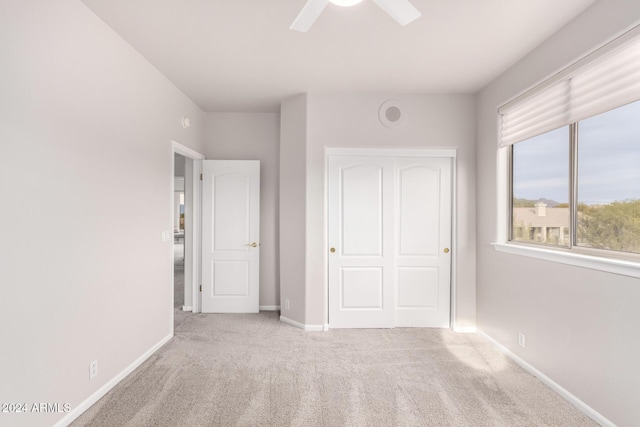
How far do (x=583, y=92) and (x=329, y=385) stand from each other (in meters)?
2.79

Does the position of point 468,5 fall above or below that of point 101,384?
above

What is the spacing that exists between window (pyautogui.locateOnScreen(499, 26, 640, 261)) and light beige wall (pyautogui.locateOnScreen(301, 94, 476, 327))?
2.18 ft

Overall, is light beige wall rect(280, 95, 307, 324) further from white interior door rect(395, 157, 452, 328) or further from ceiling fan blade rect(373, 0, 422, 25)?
ceiling fan blade rect(373, 0, 422, 25)

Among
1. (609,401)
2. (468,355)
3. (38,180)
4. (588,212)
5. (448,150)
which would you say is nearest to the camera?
(38,180)

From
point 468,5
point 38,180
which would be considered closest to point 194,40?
point 38,180

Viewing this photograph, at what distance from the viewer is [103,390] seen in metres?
2.42

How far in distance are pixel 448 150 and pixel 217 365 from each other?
3275mm

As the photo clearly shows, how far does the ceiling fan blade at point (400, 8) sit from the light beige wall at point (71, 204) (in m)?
1.86

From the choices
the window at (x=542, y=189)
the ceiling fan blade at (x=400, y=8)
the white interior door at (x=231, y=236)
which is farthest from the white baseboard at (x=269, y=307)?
the ceiling fan blade at (x=400, y=8)

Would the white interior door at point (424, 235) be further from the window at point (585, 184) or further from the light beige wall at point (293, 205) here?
the light beige wall at point (293, 205)

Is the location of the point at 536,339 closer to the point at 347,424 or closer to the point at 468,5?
the point at 347,424

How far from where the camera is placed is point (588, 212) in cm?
236

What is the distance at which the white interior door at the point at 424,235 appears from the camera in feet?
12.8

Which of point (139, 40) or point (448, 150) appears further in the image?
point (448, 150)
